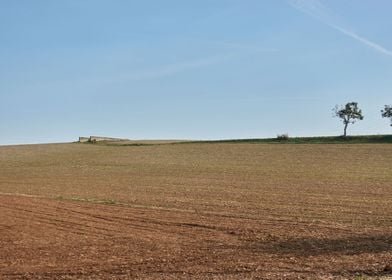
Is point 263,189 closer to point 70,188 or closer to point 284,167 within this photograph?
point 70,188

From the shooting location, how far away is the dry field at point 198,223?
10.8 m

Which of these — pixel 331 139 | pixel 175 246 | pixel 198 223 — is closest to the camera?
pixel 175 246

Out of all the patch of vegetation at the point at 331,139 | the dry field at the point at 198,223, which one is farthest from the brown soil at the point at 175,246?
the patch of vegetation at the point at 331,139

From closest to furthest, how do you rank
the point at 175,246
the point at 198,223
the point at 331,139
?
the point at 175,246 < the point at 198,223 < the point at 331,139

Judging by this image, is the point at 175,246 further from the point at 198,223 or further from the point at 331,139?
the point at 331,139

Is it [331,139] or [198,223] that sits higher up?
[331,139]

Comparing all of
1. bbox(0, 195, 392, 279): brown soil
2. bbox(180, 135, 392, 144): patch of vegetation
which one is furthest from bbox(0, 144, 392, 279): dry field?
bbox(180, 135, 392, 144): patch of vegetation

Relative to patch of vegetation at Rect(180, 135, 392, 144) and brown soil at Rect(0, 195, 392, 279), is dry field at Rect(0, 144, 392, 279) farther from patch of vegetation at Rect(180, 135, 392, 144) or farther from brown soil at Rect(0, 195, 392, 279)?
patch of vegetation at Rect(180, 135, 392, 144)

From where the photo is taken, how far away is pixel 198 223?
682 inches

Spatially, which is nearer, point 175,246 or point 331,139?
point 175,246

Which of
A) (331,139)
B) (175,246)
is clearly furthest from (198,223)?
(331,139)

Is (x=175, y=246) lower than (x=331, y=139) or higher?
lower

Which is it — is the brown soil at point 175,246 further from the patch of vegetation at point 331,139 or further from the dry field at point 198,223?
the patch of vegetation at point 331,139

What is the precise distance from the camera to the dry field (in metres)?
10.8
